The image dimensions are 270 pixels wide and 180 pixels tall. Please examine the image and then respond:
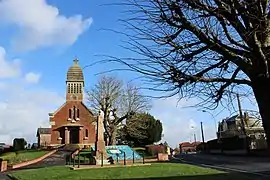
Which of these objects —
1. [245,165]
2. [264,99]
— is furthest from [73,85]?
[264,99]

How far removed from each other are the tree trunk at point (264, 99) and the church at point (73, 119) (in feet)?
198

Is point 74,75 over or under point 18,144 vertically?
over

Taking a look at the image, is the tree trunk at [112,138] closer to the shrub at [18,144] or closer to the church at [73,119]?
the church at [73,119]

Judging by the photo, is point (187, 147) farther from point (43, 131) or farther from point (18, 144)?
point (18, 144)

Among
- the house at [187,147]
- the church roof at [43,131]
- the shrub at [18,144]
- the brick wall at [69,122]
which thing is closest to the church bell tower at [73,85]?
the brick wall at [69,122]

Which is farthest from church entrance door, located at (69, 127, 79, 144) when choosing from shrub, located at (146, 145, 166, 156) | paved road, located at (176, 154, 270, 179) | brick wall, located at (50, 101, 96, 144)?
paved road, located at (176, 154, 270, 179)

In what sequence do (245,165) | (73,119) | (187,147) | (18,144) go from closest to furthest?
(245,165), (18,144), (73,119), (187,147)

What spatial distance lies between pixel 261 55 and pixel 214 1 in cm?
113

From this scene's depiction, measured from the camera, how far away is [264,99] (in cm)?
531

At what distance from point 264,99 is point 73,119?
64065mm

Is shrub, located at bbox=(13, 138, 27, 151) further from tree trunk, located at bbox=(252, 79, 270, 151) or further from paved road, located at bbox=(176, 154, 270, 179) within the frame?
tree trunk, located at bbox=(252, 79, 270, 151)

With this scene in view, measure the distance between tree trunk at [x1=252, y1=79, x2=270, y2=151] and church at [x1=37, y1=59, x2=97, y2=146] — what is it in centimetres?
6046

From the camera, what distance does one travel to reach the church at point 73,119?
66.0 metres

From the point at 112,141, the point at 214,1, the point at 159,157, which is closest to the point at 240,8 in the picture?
the point at 214,1
